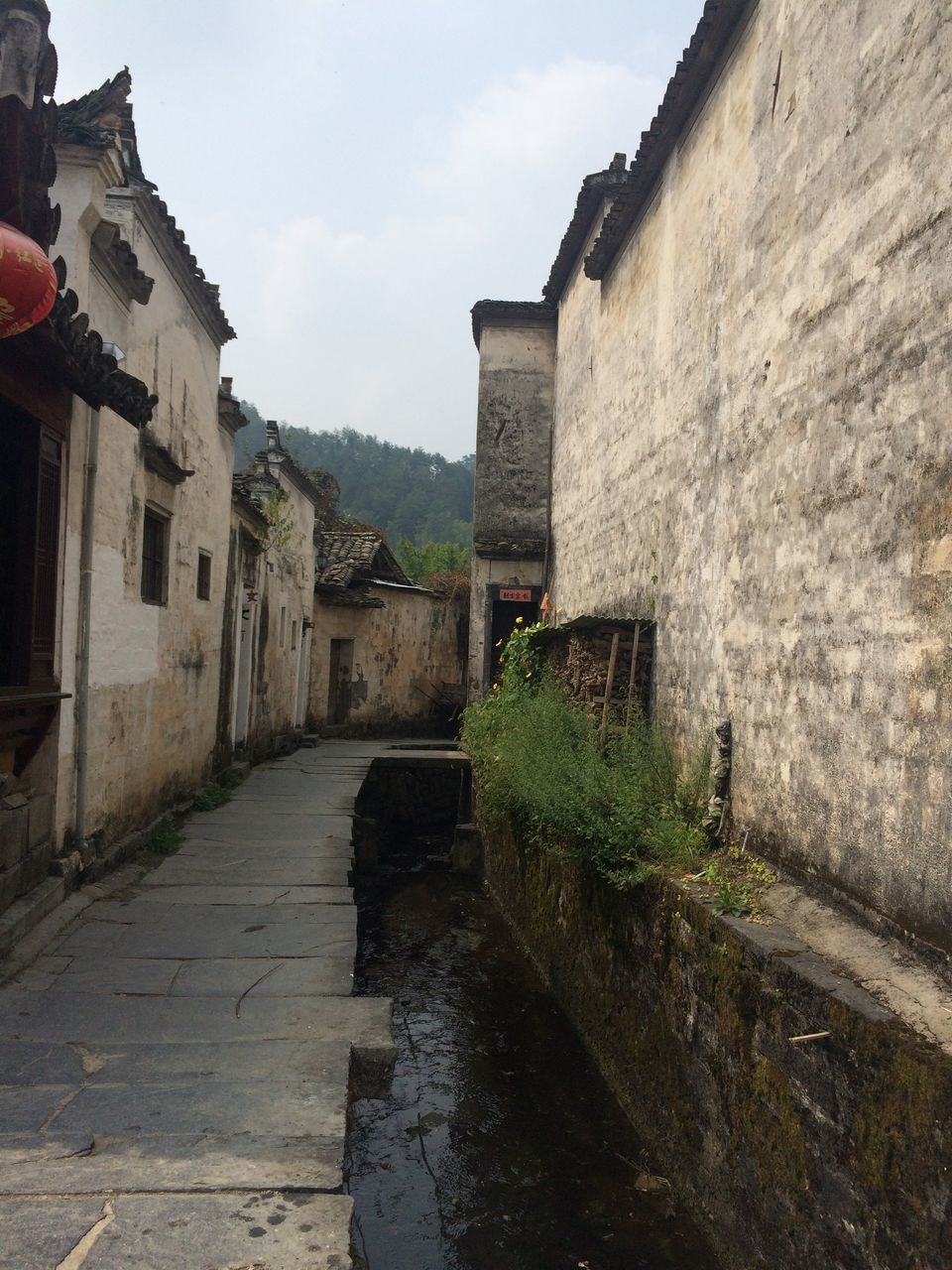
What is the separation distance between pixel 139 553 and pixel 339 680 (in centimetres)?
1255

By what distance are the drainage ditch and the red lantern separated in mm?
3593

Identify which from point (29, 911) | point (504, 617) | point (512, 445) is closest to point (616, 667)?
point (29, 911)

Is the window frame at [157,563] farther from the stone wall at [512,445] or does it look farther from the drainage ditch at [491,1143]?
the stone wall at [512,445]

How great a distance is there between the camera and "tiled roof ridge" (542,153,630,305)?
10859 mm

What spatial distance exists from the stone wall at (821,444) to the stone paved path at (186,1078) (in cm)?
238

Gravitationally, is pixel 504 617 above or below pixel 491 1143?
above

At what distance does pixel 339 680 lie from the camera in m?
19.9

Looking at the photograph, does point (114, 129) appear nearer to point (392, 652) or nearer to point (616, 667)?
point (616, 667)

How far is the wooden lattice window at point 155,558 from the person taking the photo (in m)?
7.81

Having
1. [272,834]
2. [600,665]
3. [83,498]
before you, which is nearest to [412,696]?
[272,834]

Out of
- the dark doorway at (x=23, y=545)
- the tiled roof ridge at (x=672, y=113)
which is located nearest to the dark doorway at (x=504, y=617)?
the tiled roof ridge at (x=672, y=113)

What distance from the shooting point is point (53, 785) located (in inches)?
229

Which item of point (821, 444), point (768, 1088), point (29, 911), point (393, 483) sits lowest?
point (768, 1088)

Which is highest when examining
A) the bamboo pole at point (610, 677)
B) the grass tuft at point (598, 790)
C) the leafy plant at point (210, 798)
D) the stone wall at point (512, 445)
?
the stone wall at point (512, 445)
